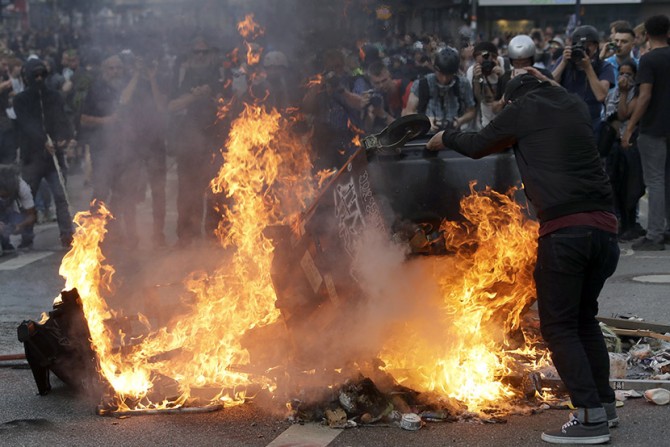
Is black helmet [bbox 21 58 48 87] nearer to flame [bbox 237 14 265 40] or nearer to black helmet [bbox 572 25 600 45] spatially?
flame [bbox 237 14 265 40]

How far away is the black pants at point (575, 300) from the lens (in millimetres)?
4582

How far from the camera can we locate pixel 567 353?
4613 millimetres

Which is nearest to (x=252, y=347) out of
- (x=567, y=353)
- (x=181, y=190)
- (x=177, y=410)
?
(x=177, y=410)

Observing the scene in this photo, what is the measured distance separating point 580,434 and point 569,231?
38.5 inches

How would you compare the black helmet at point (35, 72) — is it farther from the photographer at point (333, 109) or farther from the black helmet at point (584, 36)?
the black helmet at point (584, 36)

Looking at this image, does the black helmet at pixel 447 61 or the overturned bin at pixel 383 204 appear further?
the black helmet at pixel 447 61

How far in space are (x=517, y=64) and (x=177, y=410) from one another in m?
4.47

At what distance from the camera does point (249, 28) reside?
9.77 meters

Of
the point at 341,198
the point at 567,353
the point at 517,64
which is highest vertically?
the point at 517,64

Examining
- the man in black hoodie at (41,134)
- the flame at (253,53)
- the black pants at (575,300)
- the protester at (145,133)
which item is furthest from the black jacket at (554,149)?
the man in black hoodie at (41,134)

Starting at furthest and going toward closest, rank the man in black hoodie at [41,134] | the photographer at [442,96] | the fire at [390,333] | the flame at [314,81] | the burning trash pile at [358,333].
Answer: the man in black hoodie at [41,134]
the flame at [314,81]
the photographer at [442,96]
the fire at [390,333]
the burning trash pile at [358,333]

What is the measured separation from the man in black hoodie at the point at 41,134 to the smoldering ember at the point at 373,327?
4.85 metres

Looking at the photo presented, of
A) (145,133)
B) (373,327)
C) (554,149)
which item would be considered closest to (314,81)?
(145,133)

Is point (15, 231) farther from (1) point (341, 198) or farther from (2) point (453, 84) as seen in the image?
(1) point (341, 198)
